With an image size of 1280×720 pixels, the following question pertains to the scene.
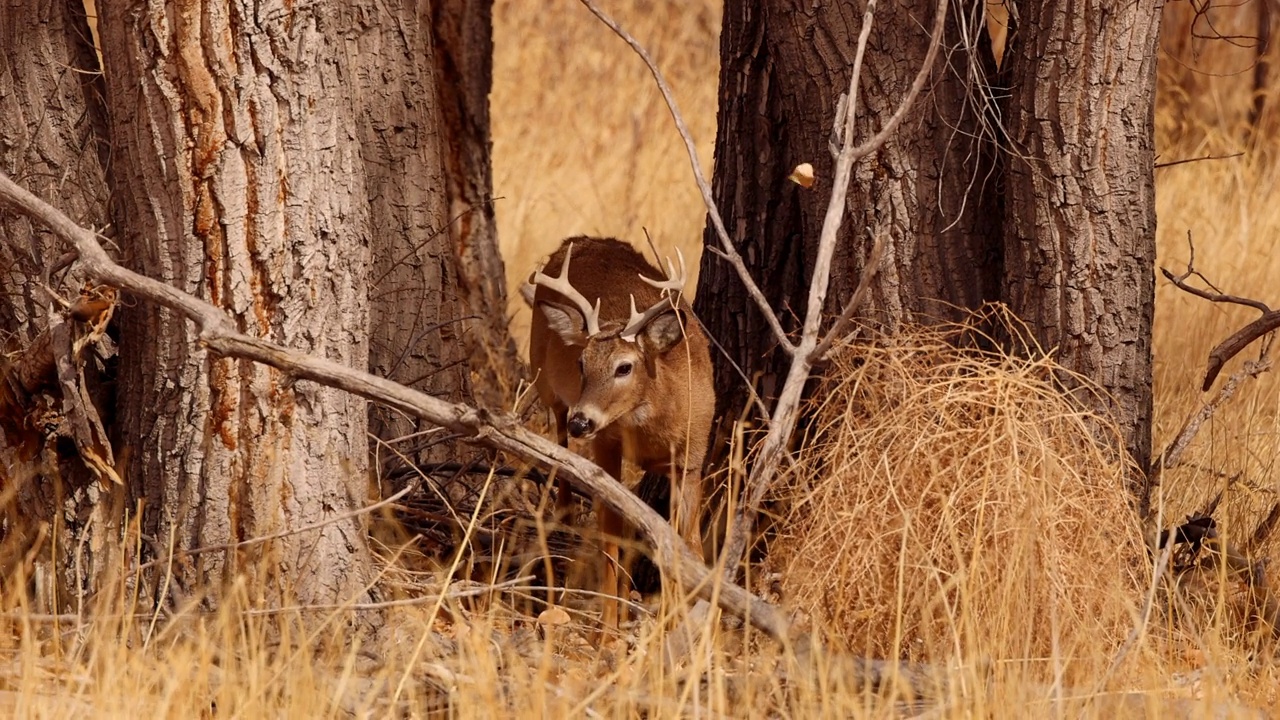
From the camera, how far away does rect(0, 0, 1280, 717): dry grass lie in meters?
3.82

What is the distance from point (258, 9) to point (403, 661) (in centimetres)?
190

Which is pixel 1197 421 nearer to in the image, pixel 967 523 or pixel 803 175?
pixel 967 523

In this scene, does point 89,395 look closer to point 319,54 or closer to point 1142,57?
point 319,54

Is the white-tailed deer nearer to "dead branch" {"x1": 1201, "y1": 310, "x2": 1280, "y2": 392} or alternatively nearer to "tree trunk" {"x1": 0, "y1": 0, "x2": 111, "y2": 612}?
"tree trunk" {"x1": 0, "y1": 0, "x2": 111, "y2": 612}

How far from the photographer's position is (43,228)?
5.20 meters

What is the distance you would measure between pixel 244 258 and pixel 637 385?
194 centimetres

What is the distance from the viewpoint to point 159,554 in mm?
4711

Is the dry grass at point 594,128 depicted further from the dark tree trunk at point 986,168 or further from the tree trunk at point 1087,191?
the tree trunk at point 1087,191

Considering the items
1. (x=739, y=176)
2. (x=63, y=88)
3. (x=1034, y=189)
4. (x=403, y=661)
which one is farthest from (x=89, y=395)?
(x=1034, y=189)

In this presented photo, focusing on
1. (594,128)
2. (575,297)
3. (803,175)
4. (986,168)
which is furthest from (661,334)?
(594,128)

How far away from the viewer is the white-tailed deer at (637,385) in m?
5.95

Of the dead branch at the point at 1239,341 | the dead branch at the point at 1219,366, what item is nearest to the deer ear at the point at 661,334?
the dead branch at the point at 1219,366

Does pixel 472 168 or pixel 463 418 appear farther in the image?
pixel 472 168

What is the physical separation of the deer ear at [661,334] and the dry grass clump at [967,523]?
1175mm
